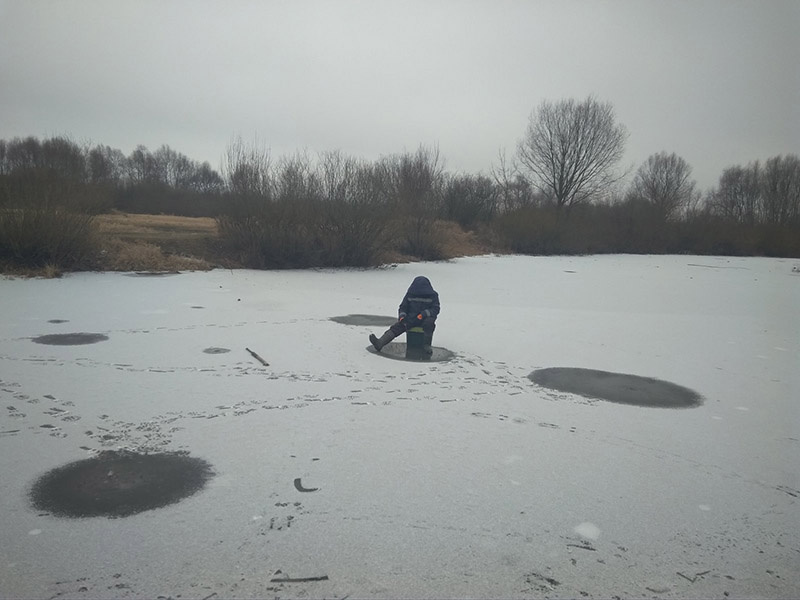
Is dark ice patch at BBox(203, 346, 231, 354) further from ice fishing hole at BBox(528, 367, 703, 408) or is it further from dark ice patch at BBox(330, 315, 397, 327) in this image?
ice fishing hole at BBox(528, 367, 703, 408)

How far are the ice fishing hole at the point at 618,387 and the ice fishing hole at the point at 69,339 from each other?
5.36m

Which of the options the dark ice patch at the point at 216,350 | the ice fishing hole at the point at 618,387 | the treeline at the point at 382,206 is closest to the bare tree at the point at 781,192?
the treeline at the point at 382,206

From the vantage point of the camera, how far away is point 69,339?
688cm

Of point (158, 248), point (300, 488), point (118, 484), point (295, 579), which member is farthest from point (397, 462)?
point (158, 248)

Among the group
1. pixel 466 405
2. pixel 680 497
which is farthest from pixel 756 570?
pixel 466 405

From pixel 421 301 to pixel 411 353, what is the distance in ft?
2.18

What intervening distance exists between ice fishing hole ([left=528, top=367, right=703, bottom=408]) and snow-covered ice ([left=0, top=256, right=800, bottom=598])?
0.63 ft

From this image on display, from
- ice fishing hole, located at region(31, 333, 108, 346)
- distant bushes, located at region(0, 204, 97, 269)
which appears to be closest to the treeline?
distant bushes, located at region(0, 204, 97, 269)

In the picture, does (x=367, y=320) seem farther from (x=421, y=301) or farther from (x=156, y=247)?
(x=156, y=247)

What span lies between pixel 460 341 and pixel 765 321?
23.0ft

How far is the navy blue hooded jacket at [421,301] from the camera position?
22.0ft

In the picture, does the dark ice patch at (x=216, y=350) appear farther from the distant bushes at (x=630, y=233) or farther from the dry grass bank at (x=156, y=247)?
the distant bushes at (x=630, y=233)

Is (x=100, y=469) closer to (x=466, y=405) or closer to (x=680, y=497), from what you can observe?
(x=466, y=405)

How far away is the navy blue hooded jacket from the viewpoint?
22.0 feet
